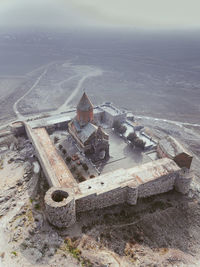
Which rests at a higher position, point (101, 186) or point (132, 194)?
point (101, 186)

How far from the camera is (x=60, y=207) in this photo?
66.6 ft

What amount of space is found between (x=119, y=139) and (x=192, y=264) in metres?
25.5

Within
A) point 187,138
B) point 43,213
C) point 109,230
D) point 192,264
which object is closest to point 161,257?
point 192,264

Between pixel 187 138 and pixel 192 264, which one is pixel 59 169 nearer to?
pixel 192 264

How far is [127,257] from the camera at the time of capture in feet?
67.1

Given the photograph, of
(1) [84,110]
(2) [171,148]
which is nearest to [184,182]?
(2) [171,148]

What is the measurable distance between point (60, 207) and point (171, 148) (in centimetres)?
2106

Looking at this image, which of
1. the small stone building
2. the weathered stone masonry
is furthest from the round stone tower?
the small stone building

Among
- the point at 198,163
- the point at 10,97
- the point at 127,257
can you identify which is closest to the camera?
the point at 127,257

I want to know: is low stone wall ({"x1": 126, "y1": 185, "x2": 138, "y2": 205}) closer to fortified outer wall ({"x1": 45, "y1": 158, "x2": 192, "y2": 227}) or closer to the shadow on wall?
fortified outer wall ({"x1": 45, "y1": 158, "x2": 192, "y2": 227})

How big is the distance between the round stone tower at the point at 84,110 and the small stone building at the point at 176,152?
14.3m

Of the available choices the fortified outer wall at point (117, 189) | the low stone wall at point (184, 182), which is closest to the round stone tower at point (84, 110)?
the fortified outer wall at point (117, 189)

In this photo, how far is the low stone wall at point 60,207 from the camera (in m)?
20.5

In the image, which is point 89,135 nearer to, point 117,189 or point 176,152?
point 117,189
